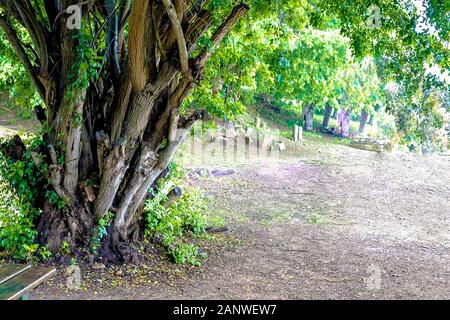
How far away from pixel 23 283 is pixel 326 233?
562 centimetres

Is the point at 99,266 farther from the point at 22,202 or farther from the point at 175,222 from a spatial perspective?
the point at 175,222

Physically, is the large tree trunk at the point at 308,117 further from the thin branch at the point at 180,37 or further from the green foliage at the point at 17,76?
the thin branch at the point at 180,37

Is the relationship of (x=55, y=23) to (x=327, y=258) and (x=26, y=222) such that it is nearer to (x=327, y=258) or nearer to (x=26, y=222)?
(x=26, y=222)

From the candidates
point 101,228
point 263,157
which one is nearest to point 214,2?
point 101,228

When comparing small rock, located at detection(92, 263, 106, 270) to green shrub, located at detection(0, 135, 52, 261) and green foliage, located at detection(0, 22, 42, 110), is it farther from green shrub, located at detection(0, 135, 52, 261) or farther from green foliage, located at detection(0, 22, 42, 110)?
green foliage, located at detection(0, 22, 42, 110)

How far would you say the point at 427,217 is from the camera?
366 inches

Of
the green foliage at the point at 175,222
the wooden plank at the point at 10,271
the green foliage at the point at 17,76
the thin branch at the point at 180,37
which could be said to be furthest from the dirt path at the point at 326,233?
the green foliage at the point at 17,76

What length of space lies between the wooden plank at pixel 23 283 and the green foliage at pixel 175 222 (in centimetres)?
261

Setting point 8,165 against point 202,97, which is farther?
point 202,97

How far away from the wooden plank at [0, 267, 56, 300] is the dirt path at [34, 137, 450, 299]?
1.41m

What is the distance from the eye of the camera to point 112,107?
5.64 meters

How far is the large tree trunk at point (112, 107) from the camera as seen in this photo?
5.13 m
